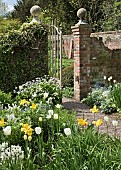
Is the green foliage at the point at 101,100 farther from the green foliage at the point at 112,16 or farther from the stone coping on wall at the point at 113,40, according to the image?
the green foliage at the point at 112,16

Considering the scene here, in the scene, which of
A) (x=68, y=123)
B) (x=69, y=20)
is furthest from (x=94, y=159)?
(x=69, y=20)

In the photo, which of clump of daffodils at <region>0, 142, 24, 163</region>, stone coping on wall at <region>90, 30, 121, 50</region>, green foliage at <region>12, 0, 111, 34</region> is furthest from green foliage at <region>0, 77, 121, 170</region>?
green foliage at <region>12, 0, 111, 34</region>

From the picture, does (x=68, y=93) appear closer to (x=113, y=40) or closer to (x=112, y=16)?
(x=113, y=40)

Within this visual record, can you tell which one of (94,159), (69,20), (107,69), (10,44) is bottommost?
(94,159)

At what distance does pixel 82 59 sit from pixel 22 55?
1.42 m

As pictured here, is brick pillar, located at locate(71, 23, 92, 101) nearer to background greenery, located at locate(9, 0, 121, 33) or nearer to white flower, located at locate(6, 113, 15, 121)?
white flower, located at locate(6, 113, 15, 121)

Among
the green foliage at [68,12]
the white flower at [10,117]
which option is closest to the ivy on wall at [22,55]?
the white flower at [10,117]

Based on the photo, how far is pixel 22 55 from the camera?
8477 millimetres

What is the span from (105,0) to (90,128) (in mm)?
15083

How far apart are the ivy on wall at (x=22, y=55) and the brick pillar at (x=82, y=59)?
80 centimetres

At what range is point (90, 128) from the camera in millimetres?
3576

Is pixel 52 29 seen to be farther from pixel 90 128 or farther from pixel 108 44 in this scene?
pixel 90 128

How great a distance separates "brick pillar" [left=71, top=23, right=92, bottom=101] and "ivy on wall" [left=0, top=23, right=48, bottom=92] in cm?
80

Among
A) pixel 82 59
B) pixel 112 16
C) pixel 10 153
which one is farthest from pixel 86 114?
pixel 112 16
